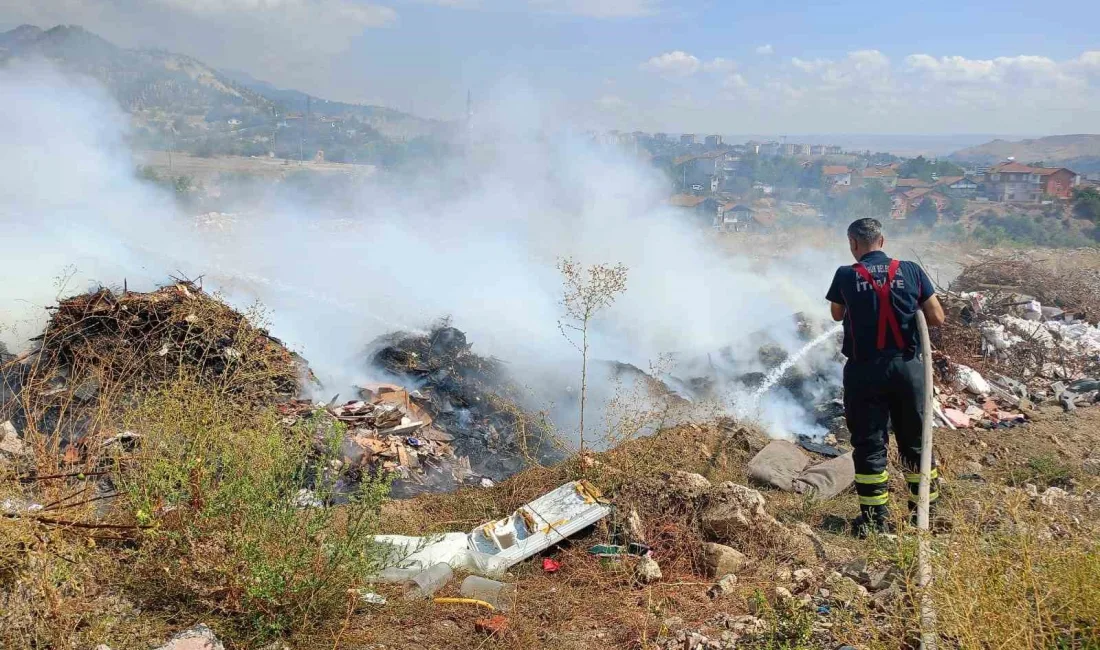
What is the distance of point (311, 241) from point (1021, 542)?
1477 cm

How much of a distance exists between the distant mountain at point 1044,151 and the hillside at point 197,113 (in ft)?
364

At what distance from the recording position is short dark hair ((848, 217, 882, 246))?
14.1 feet

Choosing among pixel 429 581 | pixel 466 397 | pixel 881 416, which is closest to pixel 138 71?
pixel 466 397

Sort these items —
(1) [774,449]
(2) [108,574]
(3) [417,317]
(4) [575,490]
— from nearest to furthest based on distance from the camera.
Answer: (2) [108,574] → (4) [575,490] → (1) [774,449] → (3) [417,317]

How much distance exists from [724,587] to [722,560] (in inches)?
10.0

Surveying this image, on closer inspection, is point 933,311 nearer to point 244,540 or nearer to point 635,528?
point 635,528

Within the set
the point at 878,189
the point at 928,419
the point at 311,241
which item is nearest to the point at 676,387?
the point at 928,419

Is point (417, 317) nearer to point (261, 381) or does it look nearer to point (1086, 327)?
point (261, 381)

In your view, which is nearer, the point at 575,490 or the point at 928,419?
the point at 928,419

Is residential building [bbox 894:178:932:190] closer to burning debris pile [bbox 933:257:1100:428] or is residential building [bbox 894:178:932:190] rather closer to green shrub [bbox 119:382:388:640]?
burning debris pile [bbox 933:257:1100:428]

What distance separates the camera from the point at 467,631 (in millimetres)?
3105

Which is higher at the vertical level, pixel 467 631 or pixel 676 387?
pixel 467 631

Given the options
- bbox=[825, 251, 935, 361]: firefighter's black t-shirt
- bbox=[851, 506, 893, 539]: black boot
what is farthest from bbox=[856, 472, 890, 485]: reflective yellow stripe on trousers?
bbox=[825, 251, 935, 361]: firefighter's black t-shirt

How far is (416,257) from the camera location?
48.5 ft
